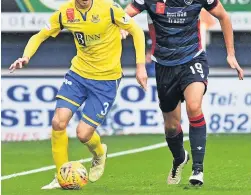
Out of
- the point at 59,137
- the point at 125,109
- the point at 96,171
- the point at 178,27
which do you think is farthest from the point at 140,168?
the point at 125,109

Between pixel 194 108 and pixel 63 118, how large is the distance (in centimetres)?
132

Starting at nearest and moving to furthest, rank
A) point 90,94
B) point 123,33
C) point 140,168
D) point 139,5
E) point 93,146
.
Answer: point 139,5, point 123,33, point 90,94, point 93,146, point 140,168

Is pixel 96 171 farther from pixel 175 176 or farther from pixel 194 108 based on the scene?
pixel 194 108

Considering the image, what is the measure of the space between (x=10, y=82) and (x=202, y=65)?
6.61m

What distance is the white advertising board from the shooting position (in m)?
15.9

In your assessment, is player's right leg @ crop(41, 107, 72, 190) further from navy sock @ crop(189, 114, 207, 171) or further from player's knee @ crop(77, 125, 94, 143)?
navy sock @ crop(189, 114, 207, 171)

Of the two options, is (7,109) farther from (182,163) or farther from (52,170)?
(182,163)

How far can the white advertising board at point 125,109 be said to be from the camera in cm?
1592

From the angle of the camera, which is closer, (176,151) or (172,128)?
(172,128)

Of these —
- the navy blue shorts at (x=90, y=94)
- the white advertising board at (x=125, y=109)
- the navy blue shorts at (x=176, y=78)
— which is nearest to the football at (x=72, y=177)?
the navy blue shorts at (x=90, y=94)

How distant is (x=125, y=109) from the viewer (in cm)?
1603

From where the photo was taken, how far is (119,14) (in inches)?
396

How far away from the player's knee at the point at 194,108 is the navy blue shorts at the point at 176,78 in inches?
9.9

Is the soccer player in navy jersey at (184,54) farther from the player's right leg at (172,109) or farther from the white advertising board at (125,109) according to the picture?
the white advertising board at (125,109)
